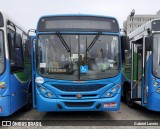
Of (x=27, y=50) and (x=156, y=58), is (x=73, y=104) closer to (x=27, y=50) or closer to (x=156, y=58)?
(x=27, y=50)

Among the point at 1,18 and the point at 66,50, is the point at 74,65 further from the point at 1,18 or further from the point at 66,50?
the point at 1,18

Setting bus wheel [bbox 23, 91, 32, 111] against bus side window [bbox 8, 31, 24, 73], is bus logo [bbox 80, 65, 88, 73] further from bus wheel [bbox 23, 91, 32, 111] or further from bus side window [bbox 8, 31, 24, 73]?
bus wheel [bbox 23, 91, 32, 111]

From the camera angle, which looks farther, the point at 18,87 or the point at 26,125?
the point at 18,87

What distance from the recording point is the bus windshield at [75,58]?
776 centimetres

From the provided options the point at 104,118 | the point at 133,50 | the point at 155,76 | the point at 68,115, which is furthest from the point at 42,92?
the point at 133,50

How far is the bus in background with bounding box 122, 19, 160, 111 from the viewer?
813cm

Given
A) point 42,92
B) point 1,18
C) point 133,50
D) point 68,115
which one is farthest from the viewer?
point 133,50

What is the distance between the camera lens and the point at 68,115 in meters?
9.05

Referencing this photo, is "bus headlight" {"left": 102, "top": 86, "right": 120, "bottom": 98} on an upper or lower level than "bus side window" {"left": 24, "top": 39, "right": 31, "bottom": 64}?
lower

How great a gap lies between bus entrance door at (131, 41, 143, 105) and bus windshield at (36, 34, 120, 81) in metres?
1.91

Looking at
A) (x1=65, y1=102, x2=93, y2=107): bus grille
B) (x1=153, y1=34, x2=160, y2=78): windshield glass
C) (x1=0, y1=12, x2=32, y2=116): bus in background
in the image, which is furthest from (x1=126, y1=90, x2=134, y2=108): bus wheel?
(x1=0, y1=12, x2=32, y2=116): bus in background

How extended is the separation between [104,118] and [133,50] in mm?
3195

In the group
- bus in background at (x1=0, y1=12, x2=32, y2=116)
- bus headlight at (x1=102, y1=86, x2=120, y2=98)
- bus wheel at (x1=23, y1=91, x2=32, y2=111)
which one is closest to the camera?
bus in background at (x1=0, y1=12, x2=32, y2=116)

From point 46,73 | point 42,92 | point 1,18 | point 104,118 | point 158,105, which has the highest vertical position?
point 1,18
